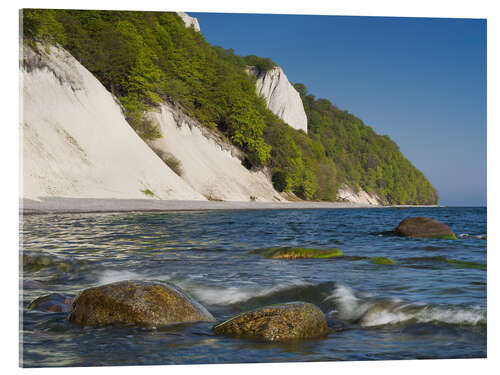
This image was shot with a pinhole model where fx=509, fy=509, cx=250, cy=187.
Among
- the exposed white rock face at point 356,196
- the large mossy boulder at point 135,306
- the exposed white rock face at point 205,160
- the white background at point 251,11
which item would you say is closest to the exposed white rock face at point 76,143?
the exposed white rock face at point 205,160

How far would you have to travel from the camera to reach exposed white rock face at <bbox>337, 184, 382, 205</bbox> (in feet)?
147

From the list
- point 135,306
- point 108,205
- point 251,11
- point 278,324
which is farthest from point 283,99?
point 278,324

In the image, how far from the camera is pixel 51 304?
19.0 ft

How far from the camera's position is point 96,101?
26250 millimetres

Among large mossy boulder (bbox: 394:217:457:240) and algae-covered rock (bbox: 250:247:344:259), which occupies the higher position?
large mossy boulder (bbox: 394:217:457:240)

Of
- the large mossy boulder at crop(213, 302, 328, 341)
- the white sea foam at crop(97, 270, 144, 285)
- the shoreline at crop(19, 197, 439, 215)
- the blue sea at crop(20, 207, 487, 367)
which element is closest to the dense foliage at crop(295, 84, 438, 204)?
the shoreline at crop(19, 197, 439, 215)

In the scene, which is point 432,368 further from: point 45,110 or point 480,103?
point 45,110

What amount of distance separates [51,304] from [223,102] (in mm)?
44667

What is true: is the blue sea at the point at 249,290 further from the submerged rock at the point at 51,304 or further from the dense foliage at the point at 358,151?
the dense foliage at the point at 358,151

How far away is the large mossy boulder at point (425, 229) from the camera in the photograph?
14.8 m

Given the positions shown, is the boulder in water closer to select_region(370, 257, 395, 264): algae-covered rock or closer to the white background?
select_region(370, 257, 395, 264): algae-covered rock

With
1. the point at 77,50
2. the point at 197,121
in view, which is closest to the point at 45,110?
the point at 77,50

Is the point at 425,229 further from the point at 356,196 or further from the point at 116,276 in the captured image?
the point at 356,196

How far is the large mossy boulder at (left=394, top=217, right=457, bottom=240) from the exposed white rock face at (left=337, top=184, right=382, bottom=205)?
85.2ft
